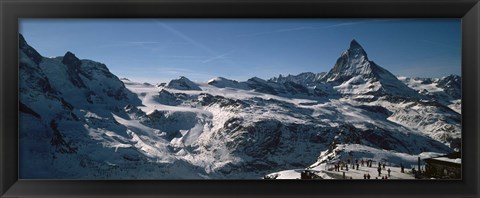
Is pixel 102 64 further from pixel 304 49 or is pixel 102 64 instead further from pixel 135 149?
pixel 304 49

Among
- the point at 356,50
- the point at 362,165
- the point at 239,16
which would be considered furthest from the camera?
the point at 356,50

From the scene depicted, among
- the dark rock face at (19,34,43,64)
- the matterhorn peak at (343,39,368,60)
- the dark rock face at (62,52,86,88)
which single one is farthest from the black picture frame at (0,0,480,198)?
the matterhorn peak at (343,39,368,60)

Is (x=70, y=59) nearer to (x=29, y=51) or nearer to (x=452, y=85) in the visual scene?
(x=29, y=51)

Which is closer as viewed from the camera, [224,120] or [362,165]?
[362,165]

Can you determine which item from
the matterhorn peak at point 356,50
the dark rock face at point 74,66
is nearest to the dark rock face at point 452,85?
the matterhorn peak at point 356,50

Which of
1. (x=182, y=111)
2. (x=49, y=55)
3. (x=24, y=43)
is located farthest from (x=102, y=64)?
(x=182, y=111)

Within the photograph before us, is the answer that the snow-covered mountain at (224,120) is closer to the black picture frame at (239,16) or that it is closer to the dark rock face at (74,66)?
the dark rock face at (74,66)

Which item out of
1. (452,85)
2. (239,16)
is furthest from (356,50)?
(239,16)
